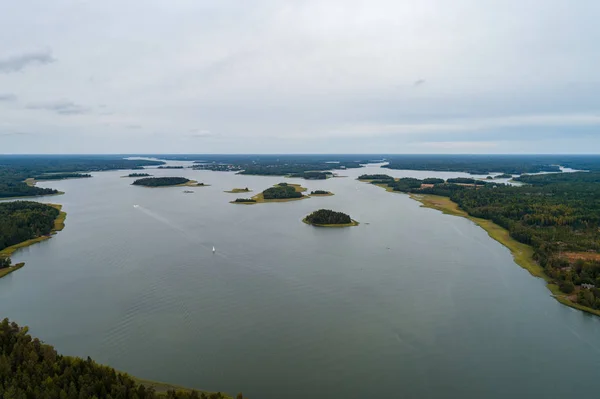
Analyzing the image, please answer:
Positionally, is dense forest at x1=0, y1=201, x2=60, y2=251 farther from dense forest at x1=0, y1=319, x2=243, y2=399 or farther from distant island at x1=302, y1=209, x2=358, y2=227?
distant island at x1=302, y1=209, x2=358, y2=227

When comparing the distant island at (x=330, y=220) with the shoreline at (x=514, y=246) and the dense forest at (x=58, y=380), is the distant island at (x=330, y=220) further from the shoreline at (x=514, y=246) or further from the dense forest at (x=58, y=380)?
the dense forest at (x=58, y=380)

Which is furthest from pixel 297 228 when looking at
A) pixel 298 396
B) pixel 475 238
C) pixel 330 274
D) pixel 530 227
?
pixel 298 396

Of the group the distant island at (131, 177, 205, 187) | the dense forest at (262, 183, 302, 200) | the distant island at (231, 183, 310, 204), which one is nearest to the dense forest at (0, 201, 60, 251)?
the distant island at (231, 183, 310, 204)

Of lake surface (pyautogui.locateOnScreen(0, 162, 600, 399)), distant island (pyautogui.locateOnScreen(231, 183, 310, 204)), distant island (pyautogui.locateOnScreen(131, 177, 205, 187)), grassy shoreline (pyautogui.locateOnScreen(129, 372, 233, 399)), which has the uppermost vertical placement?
distant island (pyautogui.locateOnScreen(131, 177, 205, 187))

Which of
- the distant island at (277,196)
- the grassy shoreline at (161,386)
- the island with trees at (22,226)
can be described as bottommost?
the grassy shoreline at (161,386)

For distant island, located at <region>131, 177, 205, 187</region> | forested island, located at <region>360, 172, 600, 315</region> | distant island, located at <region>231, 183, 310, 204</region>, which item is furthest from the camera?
distant island, located at <region>131, 177, 205, 187</region>

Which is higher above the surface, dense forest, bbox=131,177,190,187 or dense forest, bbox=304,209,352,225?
dense forest, bbox=131,177,190,187

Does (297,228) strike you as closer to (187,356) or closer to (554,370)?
(187,356)

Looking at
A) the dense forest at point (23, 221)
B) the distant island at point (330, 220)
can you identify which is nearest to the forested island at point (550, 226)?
the distant island at point (330, 220)
